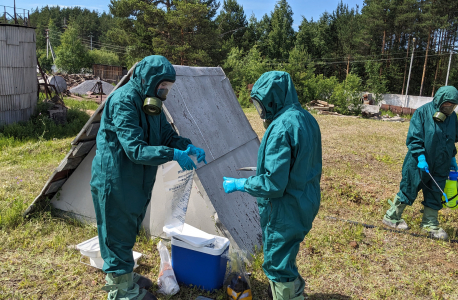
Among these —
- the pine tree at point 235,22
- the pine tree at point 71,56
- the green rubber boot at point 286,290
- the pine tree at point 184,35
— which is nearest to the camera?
the green rubber boot at point 286,290

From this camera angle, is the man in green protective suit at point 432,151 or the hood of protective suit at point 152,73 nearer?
the hood of protective suit at point 152,73

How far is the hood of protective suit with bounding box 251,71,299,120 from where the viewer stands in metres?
2.50

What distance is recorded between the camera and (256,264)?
3691 millimetres

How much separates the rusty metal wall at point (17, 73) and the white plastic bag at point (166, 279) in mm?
8600

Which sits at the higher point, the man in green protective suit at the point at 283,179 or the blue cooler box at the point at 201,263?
the man in green protective suit at the point at 283,179

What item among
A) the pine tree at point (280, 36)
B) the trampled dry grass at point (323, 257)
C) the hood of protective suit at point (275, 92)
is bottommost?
the trampled dry grass at point (323, 257)

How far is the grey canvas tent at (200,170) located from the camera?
12.2 feet

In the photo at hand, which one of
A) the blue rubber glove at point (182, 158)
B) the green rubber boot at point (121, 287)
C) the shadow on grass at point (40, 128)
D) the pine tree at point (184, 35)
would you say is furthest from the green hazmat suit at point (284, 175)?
the pine tree at point (184, 35)

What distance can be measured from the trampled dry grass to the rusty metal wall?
4.20 metres

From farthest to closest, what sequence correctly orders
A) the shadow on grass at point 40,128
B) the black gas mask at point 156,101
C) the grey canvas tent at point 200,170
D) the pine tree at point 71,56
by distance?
the pine tree at point 71,56
the shadow on grass at point 40,128
the grey canvas tent at point 200,170
the black gas mask at point 156,101

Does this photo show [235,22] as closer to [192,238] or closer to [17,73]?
[17,73]

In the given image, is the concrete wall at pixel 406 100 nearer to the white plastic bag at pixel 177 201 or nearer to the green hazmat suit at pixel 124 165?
the white plastic bag at pixel 177 201

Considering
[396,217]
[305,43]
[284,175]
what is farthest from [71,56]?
[284,175]

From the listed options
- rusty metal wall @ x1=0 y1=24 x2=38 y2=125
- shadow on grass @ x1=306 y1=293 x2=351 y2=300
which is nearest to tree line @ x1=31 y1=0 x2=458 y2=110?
rusty metal wall @ x1=0 y1=24 x2=38 y2=125
